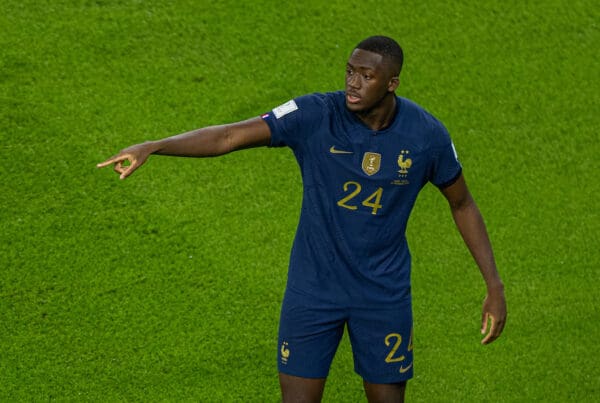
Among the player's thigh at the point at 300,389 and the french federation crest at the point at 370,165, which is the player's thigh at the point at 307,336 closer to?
the player's thigh at the point at 300,389

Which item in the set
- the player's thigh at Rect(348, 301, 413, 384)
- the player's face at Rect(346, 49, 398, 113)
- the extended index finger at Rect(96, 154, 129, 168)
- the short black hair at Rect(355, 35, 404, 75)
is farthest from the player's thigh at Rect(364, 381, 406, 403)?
the extended index finger at Rect(96, 154, 129, 168)

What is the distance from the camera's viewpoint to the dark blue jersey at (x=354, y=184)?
5.77 m

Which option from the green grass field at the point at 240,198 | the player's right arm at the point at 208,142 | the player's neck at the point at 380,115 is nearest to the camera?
the player's right arm at the point at 208,142

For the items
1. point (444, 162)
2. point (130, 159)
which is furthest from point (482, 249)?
point (130, 159)

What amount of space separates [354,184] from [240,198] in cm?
310

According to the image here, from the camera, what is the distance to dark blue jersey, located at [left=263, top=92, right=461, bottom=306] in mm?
5773

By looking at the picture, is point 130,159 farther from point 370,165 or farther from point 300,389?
point 300,389

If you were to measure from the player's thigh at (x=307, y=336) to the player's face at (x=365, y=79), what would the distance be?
100 cm

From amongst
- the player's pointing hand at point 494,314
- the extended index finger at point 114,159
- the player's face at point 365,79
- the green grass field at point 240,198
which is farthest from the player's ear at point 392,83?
the green grass field at point 240,198

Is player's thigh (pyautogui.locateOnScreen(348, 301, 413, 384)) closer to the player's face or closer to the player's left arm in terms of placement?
the player's left arm

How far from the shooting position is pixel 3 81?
30.3 feet

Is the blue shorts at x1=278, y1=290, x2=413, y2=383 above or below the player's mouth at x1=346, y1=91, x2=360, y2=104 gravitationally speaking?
below

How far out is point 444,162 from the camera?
5.91 metres

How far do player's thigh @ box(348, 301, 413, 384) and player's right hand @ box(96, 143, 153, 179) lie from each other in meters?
1.31
